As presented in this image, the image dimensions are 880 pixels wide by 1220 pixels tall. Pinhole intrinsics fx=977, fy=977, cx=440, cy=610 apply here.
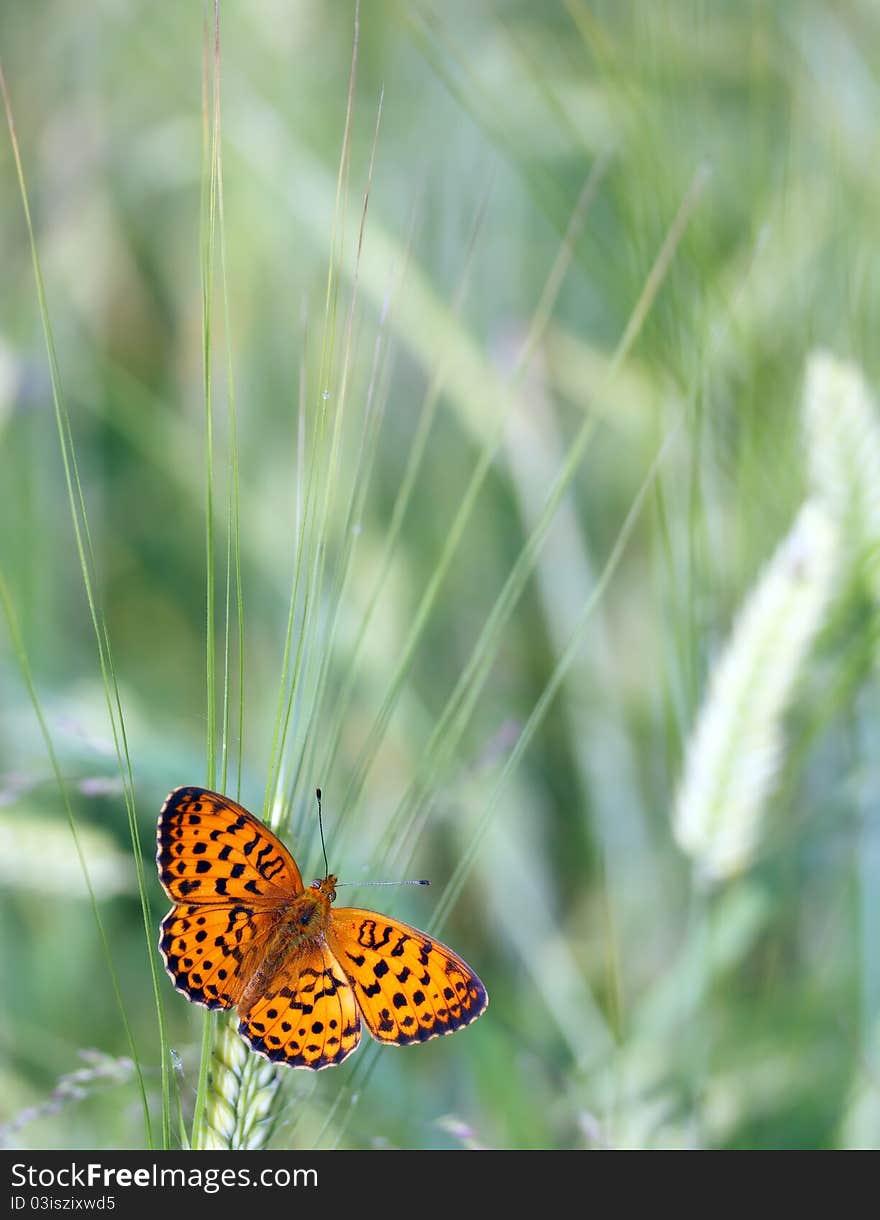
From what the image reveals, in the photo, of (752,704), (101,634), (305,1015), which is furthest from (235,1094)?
(752,704)

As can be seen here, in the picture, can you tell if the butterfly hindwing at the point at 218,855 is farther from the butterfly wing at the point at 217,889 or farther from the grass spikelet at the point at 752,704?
the grass spikelet at the point at 752,704

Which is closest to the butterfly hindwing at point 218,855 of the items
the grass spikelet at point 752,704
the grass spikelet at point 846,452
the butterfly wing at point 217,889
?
the butterfly wing at point 217,889

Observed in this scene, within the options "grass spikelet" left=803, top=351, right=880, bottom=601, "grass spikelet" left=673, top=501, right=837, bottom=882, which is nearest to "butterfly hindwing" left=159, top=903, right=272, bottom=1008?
"grass spikelet" left=673, top=501, right=837, bottom=882

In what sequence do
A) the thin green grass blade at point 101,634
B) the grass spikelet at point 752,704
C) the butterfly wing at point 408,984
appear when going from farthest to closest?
the grass spikelet at point 752,704, the butterfly wing at point 408,984, the thin green grass blade at point 101,634

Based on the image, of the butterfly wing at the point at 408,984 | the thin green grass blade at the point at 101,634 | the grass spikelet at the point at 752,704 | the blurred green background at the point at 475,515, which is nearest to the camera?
the thin green grass blade at the point at 101,634

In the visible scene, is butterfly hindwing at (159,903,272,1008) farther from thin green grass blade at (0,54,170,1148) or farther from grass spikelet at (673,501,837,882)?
grass spikelet at (673,501,837,882)

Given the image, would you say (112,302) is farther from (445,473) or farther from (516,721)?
(516,721)

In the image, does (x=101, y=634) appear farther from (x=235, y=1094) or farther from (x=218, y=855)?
(x=235, y=1094)
